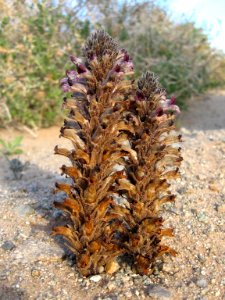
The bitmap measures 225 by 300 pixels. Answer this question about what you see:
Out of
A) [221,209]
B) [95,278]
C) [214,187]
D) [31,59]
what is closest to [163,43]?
[31,59]

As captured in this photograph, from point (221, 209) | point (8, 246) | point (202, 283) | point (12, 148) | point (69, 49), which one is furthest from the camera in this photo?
point (69, 49)

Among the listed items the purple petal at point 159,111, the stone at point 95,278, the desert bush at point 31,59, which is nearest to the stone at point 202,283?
the stone at point 95,278

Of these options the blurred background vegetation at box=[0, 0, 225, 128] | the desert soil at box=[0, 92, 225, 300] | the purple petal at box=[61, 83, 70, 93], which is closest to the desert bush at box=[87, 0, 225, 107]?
the blurred background vegetation at box=[0, 0, 225, 128]

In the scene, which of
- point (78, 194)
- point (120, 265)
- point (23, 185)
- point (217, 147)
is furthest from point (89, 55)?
point (217, 147)

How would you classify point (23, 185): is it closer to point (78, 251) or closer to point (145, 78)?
point (78, 251)

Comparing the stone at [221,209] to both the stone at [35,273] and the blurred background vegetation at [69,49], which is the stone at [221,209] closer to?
the stone at [35,273]

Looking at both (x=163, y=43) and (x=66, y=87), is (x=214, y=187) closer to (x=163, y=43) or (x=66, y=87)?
(x=66, y=87)

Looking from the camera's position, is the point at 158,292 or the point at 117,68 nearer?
the point at 117,68
